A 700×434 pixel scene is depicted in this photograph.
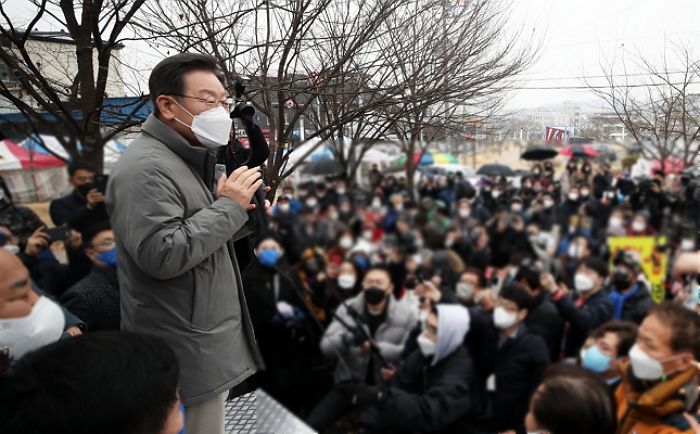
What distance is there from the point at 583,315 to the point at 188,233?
1118 mm

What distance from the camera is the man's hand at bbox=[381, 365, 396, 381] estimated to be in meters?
1.57

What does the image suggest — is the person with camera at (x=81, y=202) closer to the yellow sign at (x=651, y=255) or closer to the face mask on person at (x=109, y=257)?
the face mask on person at (x=109, y=257)

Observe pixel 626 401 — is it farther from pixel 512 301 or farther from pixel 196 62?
pixel 196 62

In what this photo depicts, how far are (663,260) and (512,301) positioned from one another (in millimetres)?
400

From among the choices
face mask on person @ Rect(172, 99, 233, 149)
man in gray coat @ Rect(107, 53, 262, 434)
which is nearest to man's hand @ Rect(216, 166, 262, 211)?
man in gray coat @ Rect(107, 53, 262, 434)

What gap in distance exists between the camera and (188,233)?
150 centimetres

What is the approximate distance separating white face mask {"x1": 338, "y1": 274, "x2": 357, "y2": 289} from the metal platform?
581 mm

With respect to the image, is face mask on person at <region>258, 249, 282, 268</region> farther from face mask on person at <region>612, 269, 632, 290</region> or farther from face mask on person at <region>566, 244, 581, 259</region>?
face mask on person at <region>612, 269, 632, 290</region>

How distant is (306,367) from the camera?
5.71ft

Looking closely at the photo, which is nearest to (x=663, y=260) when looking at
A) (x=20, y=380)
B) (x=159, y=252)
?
(x=159, y=252)

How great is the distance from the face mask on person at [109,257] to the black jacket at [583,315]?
130 cm

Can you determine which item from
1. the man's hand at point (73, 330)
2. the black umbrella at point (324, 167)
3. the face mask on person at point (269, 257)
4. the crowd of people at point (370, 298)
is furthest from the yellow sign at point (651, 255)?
the man's hand at point (73, 330)

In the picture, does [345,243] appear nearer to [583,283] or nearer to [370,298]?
[370,298]

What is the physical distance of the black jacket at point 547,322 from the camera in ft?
4.63
